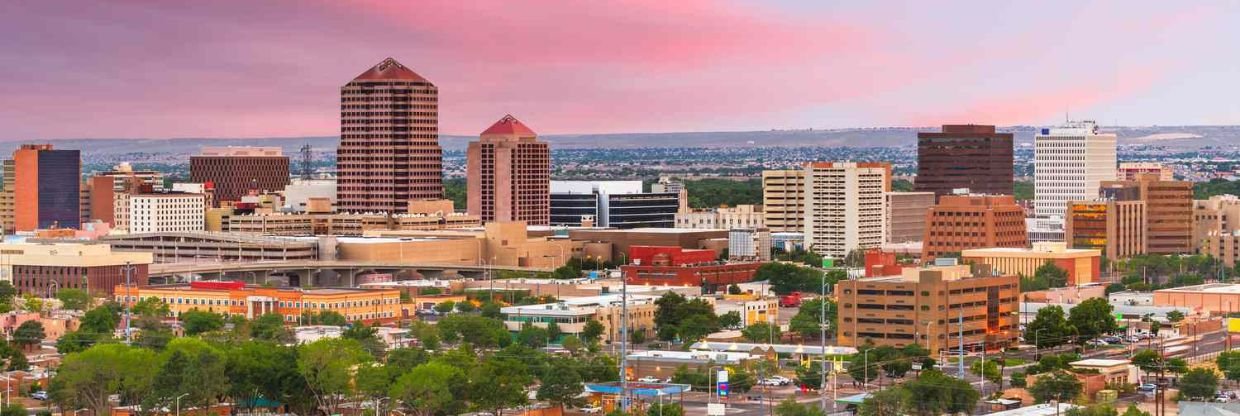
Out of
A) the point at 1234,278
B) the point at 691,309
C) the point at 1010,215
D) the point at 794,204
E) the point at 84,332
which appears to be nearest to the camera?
the point at 84,332

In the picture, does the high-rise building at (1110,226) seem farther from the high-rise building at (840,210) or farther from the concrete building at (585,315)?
the concrete building at (585,315)

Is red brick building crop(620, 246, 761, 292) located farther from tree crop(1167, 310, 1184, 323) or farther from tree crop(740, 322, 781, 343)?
tree crop(1167, 310, 1184, 323)

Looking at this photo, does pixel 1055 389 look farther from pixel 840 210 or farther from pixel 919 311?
pixel 840 210

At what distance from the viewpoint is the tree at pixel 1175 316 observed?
120562 mm

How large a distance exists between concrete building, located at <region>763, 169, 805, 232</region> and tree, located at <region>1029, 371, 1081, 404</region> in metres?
106

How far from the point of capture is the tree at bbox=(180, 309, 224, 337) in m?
108

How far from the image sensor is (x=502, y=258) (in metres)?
168

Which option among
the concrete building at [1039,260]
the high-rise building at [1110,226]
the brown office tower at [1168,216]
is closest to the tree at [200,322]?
the concrete building at [1039,260]

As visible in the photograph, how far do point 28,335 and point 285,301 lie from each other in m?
18.4

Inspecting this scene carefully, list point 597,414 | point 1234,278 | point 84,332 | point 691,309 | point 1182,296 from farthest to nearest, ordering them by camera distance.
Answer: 1. point 1234,278
2. point 1182,296
3. point 691,309
4. point 84,332
5. point 597,414

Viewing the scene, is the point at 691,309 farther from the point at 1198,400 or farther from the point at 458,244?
the point at 458,244

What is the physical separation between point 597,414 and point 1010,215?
9370 cm

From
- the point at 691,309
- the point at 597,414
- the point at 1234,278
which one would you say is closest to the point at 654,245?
the point at 1234,278

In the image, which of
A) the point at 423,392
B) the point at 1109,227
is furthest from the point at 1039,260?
the point at 423,392
